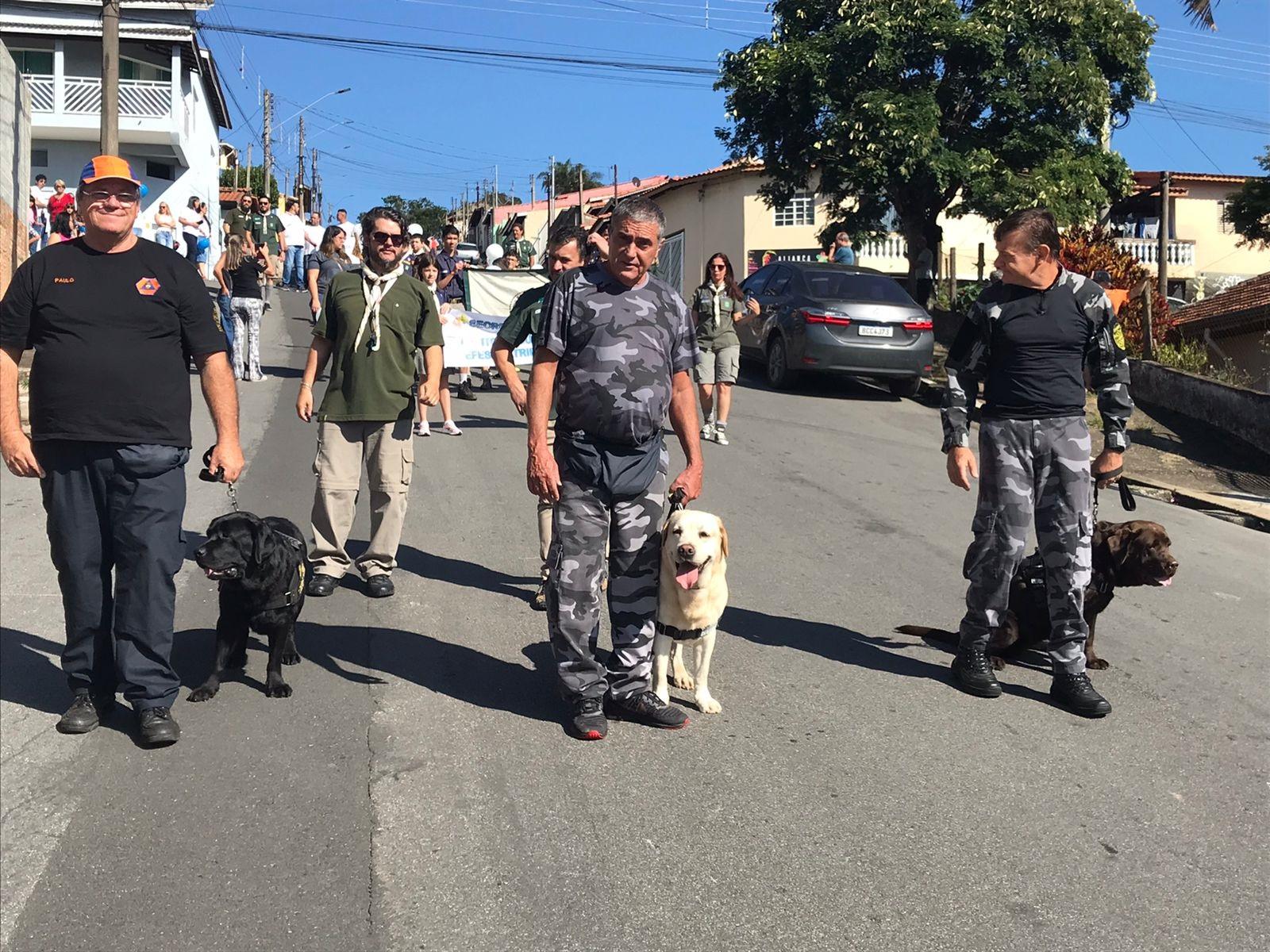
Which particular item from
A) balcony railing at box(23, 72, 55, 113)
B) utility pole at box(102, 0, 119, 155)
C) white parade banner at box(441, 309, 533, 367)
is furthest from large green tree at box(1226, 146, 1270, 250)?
balcony railing at box(23, 72, 55, 113)

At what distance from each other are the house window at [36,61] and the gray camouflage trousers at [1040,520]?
42150 mm

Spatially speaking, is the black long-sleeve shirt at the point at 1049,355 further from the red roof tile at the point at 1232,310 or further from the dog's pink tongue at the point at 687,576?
the red roof tile at the point at 1232,310

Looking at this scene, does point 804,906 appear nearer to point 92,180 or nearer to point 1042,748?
point 1042,748

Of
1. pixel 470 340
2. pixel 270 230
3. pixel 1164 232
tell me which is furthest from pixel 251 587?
pixel 270 230

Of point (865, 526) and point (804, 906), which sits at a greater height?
point (865, 526)

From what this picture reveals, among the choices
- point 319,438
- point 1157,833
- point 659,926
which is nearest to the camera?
point 659,926

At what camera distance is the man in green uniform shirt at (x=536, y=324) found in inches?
239

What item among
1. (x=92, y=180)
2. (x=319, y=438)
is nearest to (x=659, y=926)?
(x=92, y=180)

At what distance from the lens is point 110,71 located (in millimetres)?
18375

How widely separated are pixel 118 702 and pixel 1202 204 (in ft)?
141

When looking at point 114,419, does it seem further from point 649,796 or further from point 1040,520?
point 1040,520

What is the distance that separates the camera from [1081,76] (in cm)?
1958

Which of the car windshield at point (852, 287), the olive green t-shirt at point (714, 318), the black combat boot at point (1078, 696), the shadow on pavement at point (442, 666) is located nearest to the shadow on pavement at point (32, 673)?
the shadow on pavement at point (442, 666)

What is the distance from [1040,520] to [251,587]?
3.33 meters
